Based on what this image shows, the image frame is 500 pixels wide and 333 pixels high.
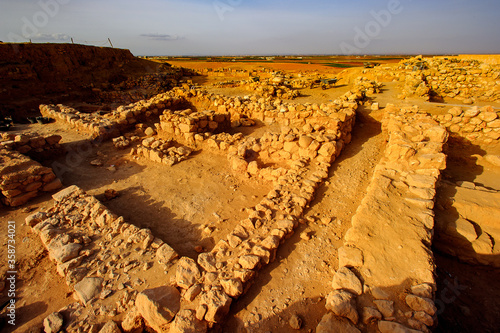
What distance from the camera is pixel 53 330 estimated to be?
8.44ft

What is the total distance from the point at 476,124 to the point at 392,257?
620 cm

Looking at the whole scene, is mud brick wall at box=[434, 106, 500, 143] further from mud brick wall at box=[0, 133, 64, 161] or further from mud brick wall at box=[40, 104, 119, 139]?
mud brick wall at box=[0, 133, 64, 161]

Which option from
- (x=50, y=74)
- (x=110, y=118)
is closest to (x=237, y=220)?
(x=110, y=118)

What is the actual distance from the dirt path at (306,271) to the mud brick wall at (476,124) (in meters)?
4.03

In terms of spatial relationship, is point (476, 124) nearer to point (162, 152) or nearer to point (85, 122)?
point (162, 152)

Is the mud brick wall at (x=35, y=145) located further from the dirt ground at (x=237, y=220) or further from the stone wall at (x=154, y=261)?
the stone wall at (x=154, y=261)

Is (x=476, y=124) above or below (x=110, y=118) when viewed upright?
above

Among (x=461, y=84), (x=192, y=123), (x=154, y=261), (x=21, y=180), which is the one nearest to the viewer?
(x=154, y=261)

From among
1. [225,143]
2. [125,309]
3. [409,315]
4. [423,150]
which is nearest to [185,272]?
[125,309]

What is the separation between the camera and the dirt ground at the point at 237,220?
9.00 feet

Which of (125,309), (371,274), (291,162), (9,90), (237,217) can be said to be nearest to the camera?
(371,274)

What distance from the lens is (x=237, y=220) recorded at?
173 inches

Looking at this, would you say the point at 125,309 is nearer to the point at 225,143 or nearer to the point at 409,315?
the point at 409,315

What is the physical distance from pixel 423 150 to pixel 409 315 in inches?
151
